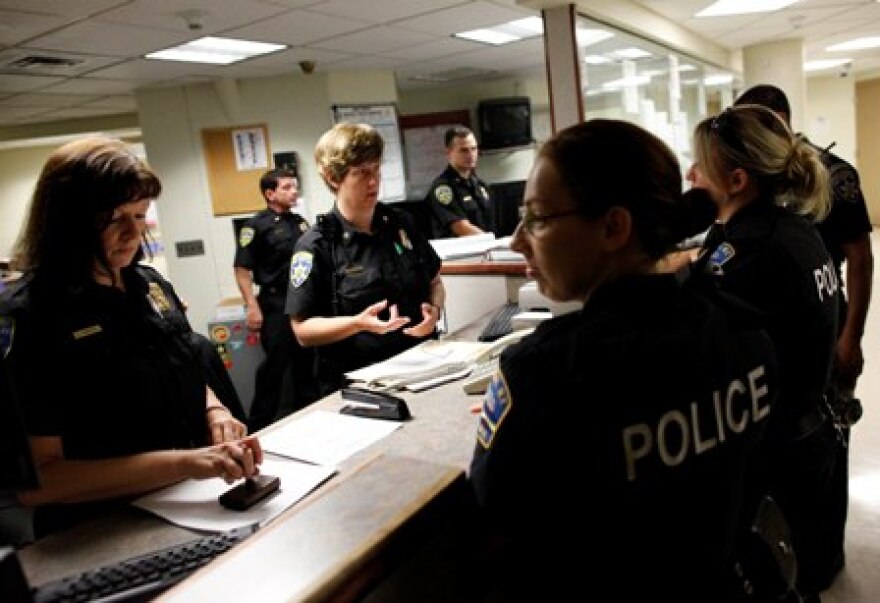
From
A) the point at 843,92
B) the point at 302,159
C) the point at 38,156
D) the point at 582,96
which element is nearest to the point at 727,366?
the point at 582,96

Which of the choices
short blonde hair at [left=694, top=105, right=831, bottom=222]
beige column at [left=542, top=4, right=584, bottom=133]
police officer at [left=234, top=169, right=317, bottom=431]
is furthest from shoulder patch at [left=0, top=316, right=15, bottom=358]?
beige column at [left=542, top=4, right=584, bottom=133]

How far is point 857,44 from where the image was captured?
24.7 ft

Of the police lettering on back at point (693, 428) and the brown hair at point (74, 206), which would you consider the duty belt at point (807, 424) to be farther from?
the brown hair at point (74, 206)

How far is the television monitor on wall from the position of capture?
7.65 m

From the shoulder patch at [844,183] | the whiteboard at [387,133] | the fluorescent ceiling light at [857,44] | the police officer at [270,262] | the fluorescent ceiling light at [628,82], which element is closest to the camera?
the shoulder patch at [844,183]

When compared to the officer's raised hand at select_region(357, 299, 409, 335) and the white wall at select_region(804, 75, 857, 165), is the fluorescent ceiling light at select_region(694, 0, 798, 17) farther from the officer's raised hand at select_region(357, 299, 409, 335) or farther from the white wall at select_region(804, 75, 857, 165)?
the white wall at select_region(804, 75, 857, 165)

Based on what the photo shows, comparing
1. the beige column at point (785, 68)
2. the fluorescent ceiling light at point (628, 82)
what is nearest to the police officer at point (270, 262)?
the fluorescent ceiling light at point (628, 82)

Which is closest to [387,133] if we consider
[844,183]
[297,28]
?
[297,28]

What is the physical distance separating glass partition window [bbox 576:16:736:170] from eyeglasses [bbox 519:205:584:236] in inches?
104

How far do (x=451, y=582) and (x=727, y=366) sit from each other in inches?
22.1

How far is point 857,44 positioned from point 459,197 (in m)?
6.06

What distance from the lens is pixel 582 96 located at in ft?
12.7

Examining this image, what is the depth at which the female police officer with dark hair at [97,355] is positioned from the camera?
114cm

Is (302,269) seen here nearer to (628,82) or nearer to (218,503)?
(218,503)
